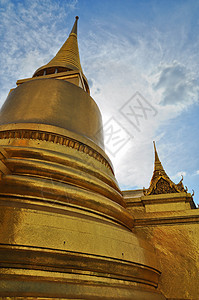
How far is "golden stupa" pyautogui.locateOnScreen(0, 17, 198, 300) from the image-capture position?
152 centimetres

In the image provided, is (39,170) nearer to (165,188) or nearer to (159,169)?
(165,188)

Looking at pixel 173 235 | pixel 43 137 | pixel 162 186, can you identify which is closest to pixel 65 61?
pixel 43 137

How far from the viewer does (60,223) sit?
5.75ft

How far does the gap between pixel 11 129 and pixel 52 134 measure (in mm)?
595

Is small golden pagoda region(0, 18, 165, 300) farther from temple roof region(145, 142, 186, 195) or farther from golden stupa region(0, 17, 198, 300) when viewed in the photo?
temple roof region(145, 142, 186, 195)

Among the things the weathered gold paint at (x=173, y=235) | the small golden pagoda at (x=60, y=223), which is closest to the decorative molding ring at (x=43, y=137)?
the small golden pagoda at (x=60, y=223)

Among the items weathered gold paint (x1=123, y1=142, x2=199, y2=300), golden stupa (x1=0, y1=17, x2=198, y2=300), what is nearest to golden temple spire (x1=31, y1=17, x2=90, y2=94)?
golden stupa (x1=0, y1=17, x2=198, y2=300)

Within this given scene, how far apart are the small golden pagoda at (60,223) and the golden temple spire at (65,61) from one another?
2767 mm

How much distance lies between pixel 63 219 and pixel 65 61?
5.65 metres

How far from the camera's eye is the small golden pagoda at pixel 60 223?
1.51 metres

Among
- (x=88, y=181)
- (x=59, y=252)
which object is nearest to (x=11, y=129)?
(x=88, y=181)

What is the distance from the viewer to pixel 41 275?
4.98 ft

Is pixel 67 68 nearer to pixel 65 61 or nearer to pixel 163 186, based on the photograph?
pixel 65 61

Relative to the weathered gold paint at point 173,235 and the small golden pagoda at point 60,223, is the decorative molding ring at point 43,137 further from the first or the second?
the weathered gold paint at point 173,235
